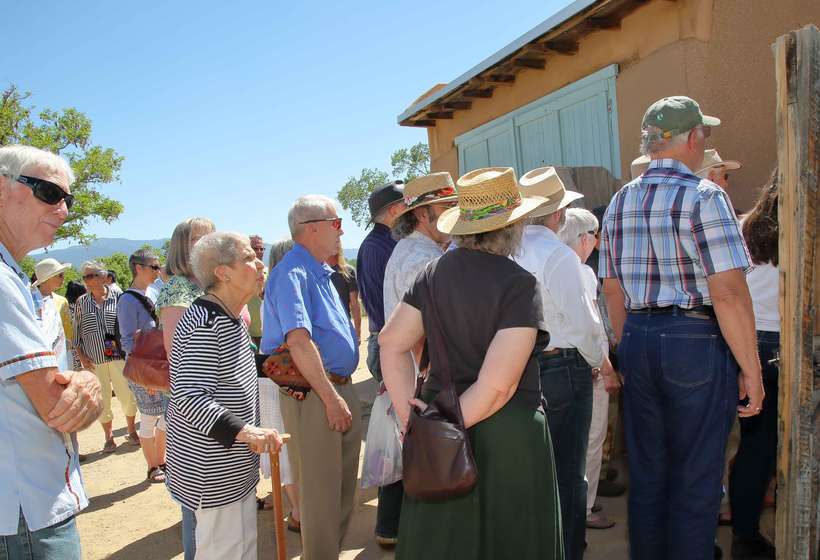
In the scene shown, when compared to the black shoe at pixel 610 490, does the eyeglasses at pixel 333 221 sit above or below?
above

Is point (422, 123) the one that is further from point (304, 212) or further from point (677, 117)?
point (677, 117)

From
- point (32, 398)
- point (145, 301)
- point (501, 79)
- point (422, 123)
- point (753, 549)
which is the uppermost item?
point (501, 79)

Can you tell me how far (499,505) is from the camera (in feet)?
6.82

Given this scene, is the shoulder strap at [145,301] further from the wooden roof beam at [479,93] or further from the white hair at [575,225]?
the wooden roof beam at [479,93]

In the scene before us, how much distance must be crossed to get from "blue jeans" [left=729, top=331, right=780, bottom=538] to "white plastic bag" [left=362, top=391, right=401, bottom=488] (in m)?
1.84

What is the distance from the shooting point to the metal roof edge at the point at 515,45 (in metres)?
5.70

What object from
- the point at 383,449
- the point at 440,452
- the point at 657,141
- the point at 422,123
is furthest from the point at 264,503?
the point at 422,123

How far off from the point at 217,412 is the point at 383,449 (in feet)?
4.29

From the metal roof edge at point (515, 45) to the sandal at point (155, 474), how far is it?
5.50 meters

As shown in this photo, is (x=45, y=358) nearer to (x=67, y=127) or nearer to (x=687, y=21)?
(x=687, y=21)

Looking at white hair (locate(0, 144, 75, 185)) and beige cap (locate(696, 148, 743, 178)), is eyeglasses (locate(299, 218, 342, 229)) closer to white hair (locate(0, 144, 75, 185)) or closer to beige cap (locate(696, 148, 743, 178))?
white hair (locate(0, 144, 75, 185))

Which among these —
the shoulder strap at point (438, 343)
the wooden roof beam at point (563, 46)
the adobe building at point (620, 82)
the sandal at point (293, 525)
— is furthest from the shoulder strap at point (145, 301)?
the wooden roof beam at point (563, 46)

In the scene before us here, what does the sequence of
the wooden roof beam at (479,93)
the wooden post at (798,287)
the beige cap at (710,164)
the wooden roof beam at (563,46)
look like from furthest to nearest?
the wooden roof beam at (479,93) → the wooden roof beam at (563,46) → the beige cap at (710,164) → the wooden post at (798,287)

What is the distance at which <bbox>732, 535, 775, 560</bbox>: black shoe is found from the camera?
320cm
